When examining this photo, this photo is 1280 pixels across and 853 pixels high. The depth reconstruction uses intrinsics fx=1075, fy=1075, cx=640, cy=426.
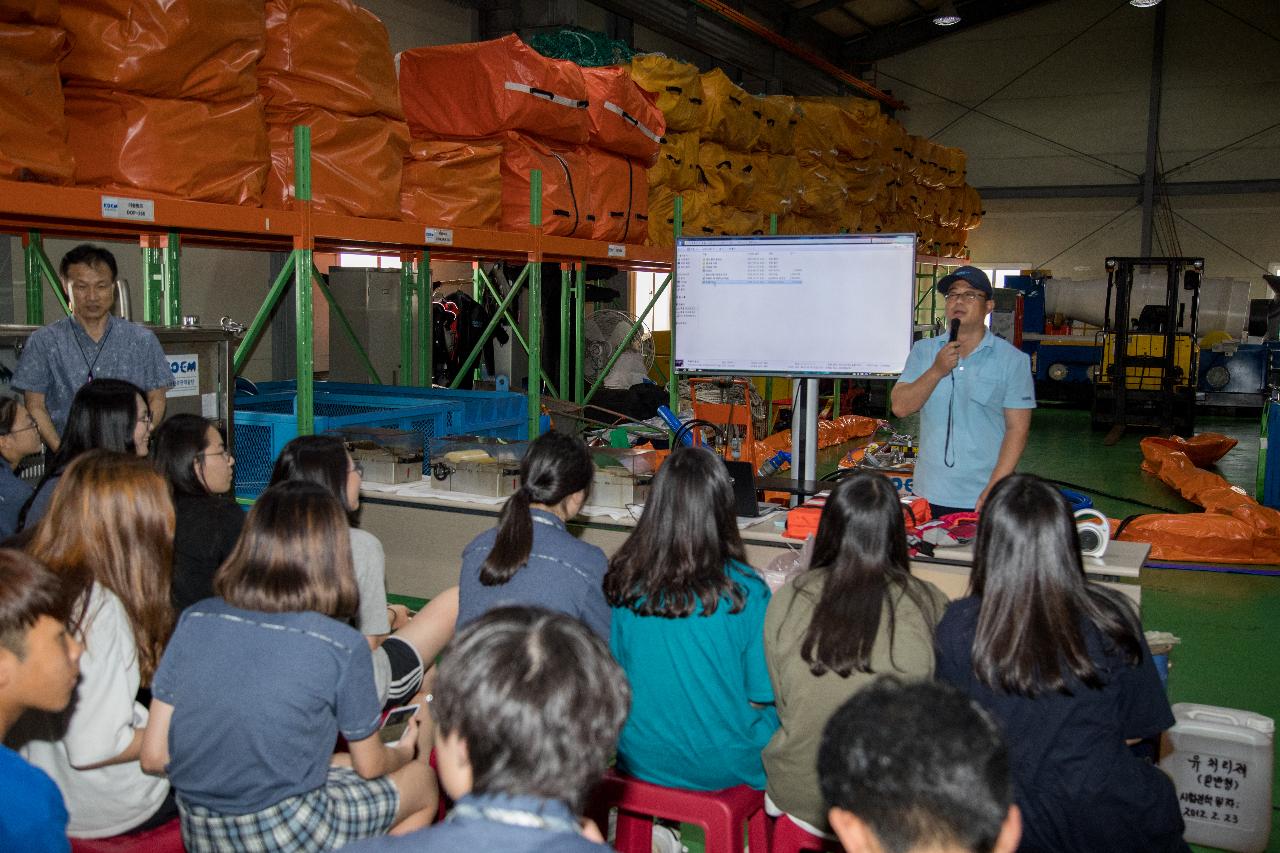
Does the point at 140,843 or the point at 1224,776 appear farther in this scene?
the point at 1224,776

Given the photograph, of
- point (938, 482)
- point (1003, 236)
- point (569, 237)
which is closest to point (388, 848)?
point (938, 482)

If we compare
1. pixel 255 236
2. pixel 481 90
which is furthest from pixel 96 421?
pixel 481 90

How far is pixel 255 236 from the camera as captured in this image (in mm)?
5348

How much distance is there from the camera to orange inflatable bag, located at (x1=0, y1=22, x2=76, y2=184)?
149 inches

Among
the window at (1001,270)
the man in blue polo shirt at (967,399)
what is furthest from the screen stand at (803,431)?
the window at (1001,270)

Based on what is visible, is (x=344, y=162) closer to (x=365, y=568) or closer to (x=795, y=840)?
(x=365, y=568)

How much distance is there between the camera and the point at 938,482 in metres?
4.18

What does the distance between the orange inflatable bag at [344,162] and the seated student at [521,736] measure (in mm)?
4228

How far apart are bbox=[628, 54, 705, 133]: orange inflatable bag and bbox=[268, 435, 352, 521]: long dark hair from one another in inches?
228

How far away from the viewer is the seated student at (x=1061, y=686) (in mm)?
1998

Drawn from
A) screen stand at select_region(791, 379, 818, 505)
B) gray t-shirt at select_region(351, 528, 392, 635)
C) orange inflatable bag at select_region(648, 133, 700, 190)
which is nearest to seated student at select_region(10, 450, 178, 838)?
gray t-shirt at select_region(351, 528, 392, 635)

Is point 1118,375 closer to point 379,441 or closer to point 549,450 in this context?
point 379,441

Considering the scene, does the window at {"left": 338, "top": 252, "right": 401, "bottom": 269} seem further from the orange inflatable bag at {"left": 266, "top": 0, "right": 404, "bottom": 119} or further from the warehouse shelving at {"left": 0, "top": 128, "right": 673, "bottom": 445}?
the orange inflatable bag at {"left": 266, "top": 0, "right": 404, "bottom": 119}

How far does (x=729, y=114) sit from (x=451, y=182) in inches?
138
